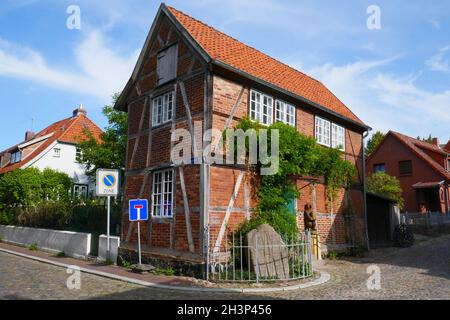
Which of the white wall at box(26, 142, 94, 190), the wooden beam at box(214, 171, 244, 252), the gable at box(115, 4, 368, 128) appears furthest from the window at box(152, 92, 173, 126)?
the white wall at box(26, 142, 94, 190)

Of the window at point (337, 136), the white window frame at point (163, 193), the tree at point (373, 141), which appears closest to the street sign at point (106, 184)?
the white window frame at point (163, 193)

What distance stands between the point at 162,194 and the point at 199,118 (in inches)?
106

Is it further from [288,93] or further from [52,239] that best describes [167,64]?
[52,239]

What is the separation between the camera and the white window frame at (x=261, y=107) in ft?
41.6

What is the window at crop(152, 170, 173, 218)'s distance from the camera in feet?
39.4

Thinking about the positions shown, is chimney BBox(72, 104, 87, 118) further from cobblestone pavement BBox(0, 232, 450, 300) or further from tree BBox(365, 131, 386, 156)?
tree BBox(365, 131, 386, 156)

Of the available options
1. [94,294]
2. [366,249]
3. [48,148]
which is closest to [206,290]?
[94,294]

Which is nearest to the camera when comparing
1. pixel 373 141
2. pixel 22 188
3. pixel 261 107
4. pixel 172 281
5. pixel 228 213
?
pixel 172 281

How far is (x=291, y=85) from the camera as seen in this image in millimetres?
14961

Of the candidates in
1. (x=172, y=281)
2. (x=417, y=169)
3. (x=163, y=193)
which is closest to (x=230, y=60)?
(x=163, y=193)

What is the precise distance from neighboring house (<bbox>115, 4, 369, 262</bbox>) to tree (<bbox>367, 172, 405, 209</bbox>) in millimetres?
11677

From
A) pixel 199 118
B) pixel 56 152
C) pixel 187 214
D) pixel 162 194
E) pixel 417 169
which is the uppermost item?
pixel 56 152

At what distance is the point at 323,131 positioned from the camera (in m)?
15.8

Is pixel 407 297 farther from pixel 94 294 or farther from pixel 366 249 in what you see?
pixel 366 249
